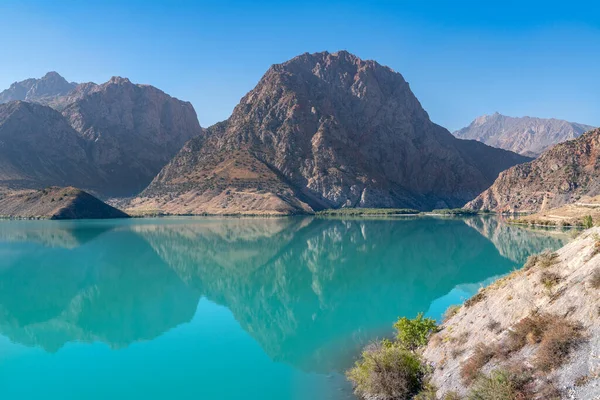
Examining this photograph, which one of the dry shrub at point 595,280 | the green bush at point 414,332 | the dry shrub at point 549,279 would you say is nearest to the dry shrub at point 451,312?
the green bush at point 414,332

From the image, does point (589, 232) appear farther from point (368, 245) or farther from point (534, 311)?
point (368, 245)

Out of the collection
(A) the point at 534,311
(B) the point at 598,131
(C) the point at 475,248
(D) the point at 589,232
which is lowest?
(C) the point at 475,248

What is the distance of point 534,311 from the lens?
14617 millimetres

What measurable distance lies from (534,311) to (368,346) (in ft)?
31.3

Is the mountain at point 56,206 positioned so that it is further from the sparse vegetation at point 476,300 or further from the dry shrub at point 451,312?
the sparse vegetation at point 476,300

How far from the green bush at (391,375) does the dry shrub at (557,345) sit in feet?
14.8

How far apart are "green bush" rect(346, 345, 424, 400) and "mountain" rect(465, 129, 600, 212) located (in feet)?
418

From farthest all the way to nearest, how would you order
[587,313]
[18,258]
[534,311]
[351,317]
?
1. [18,258]
2. [351,317]
3. [534,311]
4. [587,313]

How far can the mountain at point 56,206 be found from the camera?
157m

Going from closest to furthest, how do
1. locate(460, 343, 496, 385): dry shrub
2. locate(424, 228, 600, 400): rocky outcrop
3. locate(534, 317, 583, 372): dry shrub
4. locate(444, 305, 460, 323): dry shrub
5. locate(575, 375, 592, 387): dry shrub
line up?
locate(575, 375, 592, 387): dry shrub
locate(424, 228, 600, 400): rocky outcrop
locate(534, 317, 583, 372): dry shrub
locate(460, 343, 496, 385): dry shrub
locate(444, 305, 460, 323): dry shrub

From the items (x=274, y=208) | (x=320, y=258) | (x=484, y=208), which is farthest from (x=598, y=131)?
(x=320, y=258)

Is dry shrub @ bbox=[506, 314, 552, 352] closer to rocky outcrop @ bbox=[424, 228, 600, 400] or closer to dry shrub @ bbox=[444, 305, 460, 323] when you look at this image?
rocky outcrop @ bbox=[424, 228, 600, 400]

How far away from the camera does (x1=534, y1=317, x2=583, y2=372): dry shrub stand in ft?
39.8

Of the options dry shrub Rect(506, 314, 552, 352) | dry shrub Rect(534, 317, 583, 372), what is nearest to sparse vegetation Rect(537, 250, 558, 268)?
dry shrub Rect(506, 314, 552, 352)
